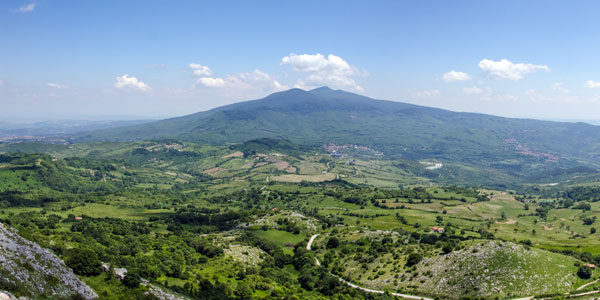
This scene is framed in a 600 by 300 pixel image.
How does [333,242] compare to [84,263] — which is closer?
[84,263]

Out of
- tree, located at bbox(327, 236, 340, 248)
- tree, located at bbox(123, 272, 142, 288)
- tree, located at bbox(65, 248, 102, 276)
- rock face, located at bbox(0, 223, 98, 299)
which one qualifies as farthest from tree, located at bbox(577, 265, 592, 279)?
tree, located at bbox(65, 248, 102, 276)

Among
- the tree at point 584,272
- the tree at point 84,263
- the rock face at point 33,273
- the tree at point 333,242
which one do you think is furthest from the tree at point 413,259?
the rock face at point 33,273

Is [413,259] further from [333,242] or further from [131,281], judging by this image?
[131,281]

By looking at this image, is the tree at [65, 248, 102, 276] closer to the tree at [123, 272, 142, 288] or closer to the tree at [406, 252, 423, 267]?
the tree at [123, 272, 142, 288]

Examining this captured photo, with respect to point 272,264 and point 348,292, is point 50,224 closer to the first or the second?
point 272,264

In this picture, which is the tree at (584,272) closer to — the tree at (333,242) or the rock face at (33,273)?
the tree at (333,242)

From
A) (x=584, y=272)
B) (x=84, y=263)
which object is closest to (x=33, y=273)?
(x=84, y=263)
